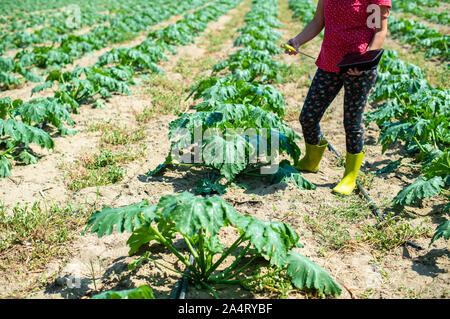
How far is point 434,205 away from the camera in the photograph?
3232 mm

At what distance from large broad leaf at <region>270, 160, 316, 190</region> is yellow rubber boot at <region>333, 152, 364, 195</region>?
291mm

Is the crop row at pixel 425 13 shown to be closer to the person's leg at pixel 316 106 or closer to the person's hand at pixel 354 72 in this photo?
the person's leg at pixel 316 106

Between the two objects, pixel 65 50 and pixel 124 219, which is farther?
pixel 65 50

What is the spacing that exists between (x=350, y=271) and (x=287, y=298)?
0.56 meters

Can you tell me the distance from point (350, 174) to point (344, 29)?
4.17ft

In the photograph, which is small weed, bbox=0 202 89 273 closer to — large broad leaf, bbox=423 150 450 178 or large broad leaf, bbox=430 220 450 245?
large broad leaf, bbox=430 220 450 245

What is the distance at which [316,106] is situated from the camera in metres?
3.31

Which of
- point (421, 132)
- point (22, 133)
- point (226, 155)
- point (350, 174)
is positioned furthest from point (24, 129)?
point (421, 132)

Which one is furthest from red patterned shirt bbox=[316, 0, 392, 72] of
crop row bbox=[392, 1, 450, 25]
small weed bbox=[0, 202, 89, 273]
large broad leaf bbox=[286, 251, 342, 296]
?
crop row bbox=[392, 1, 450, 25]

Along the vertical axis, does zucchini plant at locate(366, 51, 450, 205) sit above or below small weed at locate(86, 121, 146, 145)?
above

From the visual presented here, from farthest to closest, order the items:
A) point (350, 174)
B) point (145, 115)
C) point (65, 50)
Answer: point (65, 50)
point (145, 115)
point (350, 174)

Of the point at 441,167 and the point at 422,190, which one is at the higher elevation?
the point at 441,167

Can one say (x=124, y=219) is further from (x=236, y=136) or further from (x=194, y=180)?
(x=194, y=180)

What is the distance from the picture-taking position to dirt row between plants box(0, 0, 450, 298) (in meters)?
2.39
